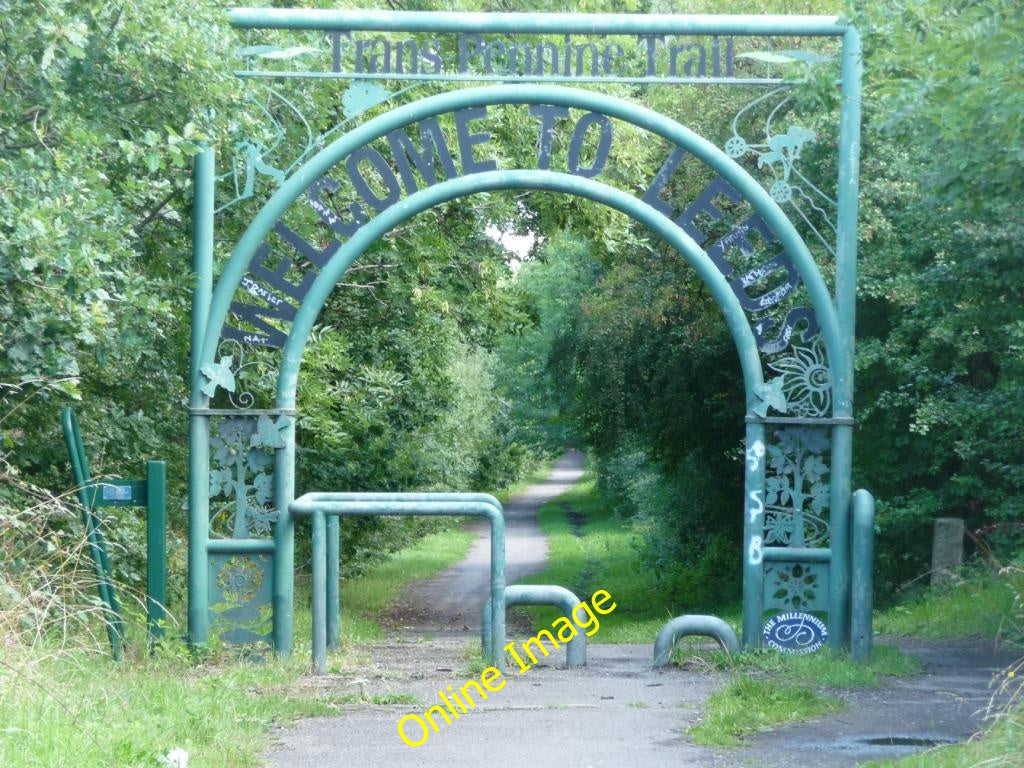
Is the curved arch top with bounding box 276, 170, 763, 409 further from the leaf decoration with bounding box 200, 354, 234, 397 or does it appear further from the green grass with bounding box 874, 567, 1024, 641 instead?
the green grass with bounding box 874, 567, 1024, 641

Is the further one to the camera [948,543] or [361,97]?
[948,543]

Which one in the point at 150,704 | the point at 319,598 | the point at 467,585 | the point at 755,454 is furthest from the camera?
the point at 467,585

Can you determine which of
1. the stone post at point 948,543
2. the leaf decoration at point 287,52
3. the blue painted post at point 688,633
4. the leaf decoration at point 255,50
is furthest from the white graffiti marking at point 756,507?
the leaf decoration at point 255,50

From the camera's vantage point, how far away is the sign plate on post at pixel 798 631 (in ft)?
32.3

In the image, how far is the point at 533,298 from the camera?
20906 millimetres

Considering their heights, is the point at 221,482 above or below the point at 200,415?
below

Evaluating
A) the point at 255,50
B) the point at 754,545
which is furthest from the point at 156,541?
the point at 754,545

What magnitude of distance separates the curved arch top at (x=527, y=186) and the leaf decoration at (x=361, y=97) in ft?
0.43

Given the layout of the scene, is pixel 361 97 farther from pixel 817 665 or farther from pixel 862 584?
pixel 817 665

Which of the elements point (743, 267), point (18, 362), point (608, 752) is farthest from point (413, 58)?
point (743, 267)

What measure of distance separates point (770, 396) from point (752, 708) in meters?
2.73

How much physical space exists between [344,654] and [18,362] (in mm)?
3241

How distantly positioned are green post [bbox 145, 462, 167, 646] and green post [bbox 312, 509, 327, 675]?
103cm

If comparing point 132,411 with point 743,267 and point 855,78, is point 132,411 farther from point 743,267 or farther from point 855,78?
point 855,78
